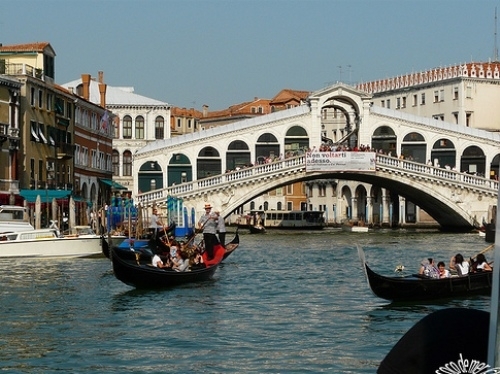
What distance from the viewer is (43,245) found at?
1641 cm

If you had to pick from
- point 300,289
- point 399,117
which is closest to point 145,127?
point 399,117

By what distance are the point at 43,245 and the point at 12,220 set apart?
880 mm

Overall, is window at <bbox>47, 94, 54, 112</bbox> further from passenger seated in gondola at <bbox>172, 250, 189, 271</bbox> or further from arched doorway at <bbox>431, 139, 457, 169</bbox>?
passenger seated in gondola at <bbox>172, 250, 189, 271</bbox>

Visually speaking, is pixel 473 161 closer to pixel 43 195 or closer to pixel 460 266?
pixel 43 195

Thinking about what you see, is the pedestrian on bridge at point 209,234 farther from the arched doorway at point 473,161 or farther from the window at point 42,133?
the arched doorway at point 473,161

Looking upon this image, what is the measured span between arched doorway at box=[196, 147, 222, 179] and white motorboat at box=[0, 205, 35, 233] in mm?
13581

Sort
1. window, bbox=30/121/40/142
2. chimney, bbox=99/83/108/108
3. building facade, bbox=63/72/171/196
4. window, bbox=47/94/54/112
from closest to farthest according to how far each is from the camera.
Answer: window, bbox=30/121/40/142
window, bbox=47/94/54/112
chimney, bbox=99/83/108/108
building facade, bbox=63/72/171/196

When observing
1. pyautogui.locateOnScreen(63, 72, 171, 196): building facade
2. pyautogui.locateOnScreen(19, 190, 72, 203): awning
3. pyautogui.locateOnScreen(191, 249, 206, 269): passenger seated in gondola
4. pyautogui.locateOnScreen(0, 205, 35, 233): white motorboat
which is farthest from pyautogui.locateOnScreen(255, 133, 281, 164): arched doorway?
pyautogui.locateOnScreen(191, 249, 206, 269): passenger seated in gondola

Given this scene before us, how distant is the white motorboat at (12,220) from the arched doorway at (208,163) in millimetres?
13581

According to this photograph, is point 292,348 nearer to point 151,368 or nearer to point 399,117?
point 151,368

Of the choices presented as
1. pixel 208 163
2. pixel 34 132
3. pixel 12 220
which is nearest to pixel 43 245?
pixel 12 220

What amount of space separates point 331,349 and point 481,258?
13.0ft

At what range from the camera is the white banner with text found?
27938mm

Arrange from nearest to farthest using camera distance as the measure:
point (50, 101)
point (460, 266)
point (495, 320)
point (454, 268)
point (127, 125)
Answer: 1. point (495, 320)
2. point (460, 266)
3. point (454, 268)
4. point (50, 101)
5. point (127, 125)
